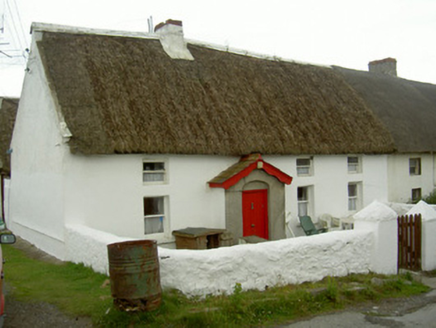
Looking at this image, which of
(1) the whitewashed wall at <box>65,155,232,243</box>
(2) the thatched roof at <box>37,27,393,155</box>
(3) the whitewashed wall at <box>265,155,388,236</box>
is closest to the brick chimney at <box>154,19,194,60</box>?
(2) the thatched roof at <box>37,27,393,155</box>

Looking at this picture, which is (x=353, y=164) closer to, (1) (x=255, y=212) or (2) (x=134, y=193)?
(1) (x=255, y=212)

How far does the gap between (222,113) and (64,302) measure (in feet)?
27.8

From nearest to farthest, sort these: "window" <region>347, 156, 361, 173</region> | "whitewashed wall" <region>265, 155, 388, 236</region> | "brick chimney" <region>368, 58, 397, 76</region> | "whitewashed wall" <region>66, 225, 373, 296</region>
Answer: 1. "whitewashed wall" <region>66, 225, 373, 296</region>
2. "whitewashed wall" <region>265, 155, 388, 236</region>
3. "window" <region>347, 156, 361, 173</region>
4. "brick chimney" <region>368, 58, 397, 76</region>

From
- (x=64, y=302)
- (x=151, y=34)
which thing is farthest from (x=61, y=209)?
(x=151, y=34)

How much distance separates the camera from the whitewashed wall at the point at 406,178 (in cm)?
1969

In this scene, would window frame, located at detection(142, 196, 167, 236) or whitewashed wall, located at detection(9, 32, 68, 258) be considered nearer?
whitewashed wall, located at detection(9, 32, 68, 258)

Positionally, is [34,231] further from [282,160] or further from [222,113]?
[282,160]

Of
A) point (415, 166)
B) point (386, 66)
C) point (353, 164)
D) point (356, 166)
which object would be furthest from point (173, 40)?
point (386, 66)

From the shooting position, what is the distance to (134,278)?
7.27 meters

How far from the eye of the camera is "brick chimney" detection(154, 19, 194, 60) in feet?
52.9

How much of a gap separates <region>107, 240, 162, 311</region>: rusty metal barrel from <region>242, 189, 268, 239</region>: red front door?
7386 millimetres

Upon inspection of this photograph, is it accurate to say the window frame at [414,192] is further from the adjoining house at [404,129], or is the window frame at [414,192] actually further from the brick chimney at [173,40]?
the brick chimney at [173,40]

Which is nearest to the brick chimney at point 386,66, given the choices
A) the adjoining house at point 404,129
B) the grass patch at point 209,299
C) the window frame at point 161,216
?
the adjoining house at point 404,129

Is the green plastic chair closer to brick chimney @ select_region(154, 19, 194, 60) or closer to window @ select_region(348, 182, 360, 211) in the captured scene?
window @ select_region(348, 182, 360, 211)
